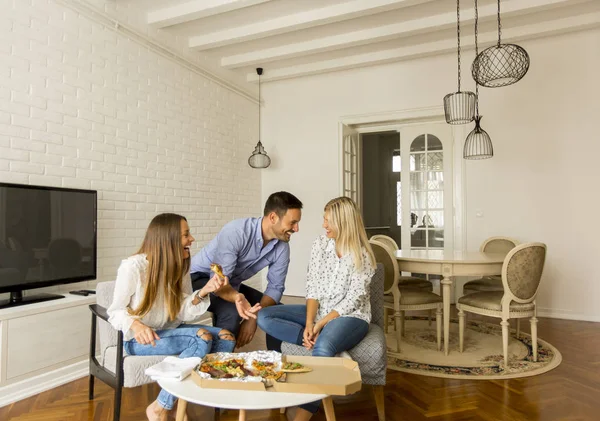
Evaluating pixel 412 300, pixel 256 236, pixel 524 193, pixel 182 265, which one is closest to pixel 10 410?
pixel 182 265

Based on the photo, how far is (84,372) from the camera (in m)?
2.96

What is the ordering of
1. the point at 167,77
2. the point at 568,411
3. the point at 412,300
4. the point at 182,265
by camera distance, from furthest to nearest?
the point at 167,77 → the point at 412,300 → the point at 568,411 → the point at 182,265

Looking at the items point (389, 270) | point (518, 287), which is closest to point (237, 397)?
point (389, 270)

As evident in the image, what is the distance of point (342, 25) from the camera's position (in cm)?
454

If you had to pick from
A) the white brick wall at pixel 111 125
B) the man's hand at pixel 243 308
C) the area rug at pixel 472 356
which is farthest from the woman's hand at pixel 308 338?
the white brick wall at pixel 111 125

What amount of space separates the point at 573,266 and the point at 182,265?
4276 millimetres

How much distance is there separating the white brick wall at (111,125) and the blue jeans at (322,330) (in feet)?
6.14

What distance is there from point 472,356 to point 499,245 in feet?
4.73

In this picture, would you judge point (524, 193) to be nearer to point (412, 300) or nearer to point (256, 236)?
point (412, 300)

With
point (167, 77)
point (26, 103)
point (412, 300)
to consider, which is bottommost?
point (412, 300)

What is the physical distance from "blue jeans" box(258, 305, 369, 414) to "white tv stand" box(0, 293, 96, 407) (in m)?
1.40

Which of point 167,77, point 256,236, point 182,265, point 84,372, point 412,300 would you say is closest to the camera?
point 182,265

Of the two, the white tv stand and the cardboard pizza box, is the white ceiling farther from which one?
the cardboard pizza box

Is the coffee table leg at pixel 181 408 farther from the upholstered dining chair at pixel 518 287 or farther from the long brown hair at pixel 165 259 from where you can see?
the upholstered dining chair at pixel 518 287
